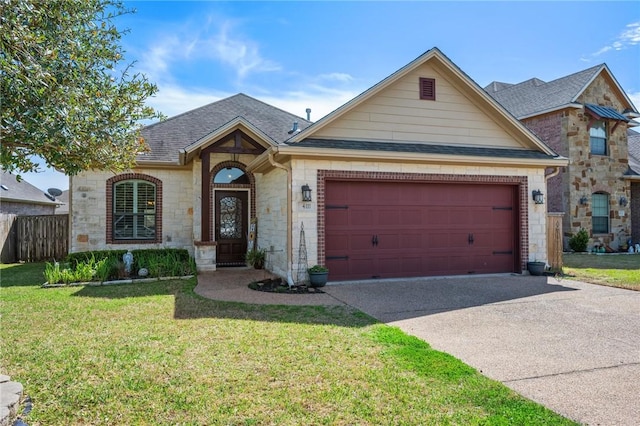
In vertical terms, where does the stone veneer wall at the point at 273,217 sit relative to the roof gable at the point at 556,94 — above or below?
below

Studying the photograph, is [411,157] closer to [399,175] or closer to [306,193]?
[399,175]

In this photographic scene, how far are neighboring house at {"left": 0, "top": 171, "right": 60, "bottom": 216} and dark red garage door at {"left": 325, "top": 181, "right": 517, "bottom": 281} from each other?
57.2 feet

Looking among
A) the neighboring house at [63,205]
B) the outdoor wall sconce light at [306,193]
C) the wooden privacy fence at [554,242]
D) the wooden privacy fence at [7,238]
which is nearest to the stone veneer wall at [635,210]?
the wooden privacy fence at [554,242]

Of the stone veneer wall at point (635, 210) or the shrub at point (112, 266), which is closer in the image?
the shrub at point (112, 266)

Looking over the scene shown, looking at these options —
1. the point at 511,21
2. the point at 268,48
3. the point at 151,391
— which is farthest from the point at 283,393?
the point at 511,21

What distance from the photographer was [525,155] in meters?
11.0

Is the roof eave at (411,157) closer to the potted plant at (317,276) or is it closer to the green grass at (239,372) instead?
the potted plant at (317,276)

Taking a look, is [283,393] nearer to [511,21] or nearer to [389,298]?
[389,298]

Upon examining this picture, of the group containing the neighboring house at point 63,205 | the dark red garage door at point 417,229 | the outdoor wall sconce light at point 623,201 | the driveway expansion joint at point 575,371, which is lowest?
the driveway expansion joint at point 575,371

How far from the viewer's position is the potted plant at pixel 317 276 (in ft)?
29.2

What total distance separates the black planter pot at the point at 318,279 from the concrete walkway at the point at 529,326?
199 mm

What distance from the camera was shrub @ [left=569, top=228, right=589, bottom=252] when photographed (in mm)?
17172

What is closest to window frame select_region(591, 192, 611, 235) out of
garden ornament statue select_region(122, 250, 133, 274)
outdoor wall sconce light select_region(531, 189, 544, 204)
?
outdoor wall sconce light select_region(531, 189, 544, 204)

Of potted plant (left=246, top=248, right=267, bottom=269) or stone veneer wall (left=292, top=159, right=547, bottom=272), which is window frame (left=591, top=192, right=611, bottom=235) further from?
potted plant (left=246, top=248, right=267, bottom=269)
